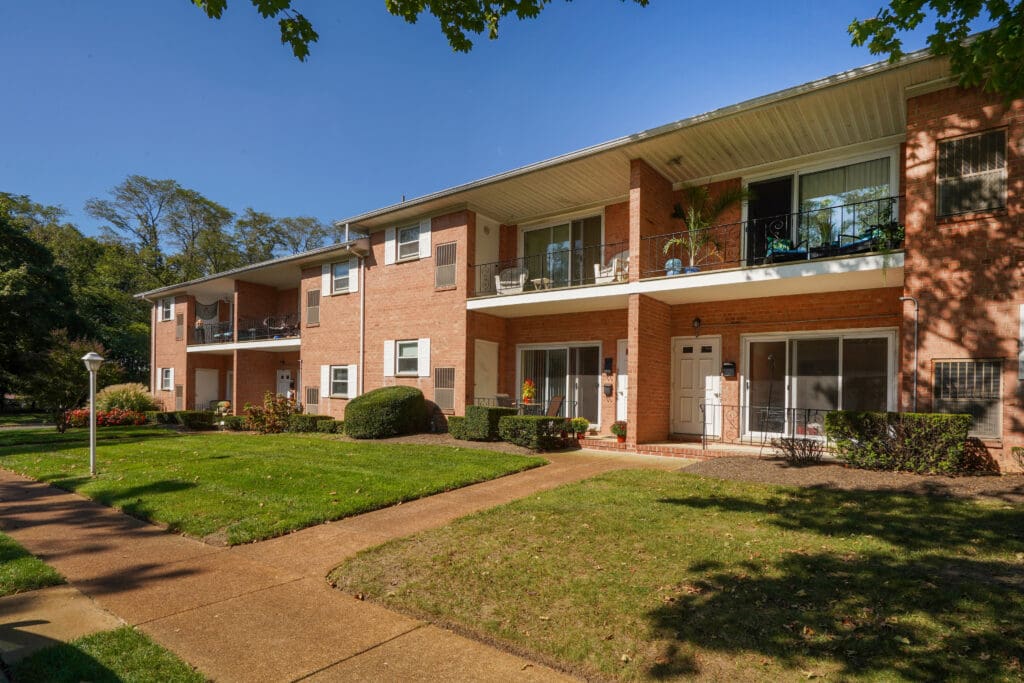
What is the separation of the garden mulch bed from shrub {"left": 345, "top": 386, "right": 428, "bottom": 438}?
816cm

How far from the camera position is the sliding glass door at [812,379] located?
10969mm

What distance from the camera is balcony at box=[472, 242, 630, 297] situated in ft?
45.0

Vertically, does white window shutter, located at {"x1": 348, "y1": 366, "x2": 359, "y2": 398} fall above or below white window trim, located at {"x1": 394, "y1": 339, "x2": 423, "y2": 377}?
below

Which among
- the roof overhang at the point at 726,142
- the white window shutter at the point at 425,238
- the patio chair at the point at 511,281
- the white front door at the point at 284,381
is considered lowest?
the white front door at the point at 284,381

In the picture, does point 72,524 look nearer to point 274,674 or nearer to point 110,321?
point 274,674

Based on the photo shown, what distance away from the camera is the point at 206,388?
1057 inches

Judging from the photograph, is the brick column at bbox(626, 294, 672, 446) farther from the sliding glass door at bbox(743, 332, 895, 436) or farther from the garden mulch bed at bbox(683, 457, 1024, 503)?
the garden mulch bed at bbox(683, 457, 1024, 503)

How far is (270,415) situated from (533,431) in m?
10.8

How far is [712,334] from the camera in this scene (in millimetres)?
12922

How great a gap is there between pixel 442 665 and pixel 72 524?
6.17 metres

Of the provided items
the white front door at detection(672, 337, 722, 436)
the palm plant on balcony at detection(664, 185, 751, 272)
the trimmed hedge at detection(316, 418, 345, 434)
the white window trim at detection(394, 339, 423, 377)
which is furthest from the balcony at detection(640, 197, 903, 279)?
the trimmed hedge at detection(316, 418, 345, 434)

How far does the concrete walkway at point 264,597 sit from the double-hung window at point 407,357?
8.95 m

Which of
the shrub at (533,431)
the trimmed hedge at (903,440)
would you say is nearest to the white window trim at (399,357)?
the shrub at (533,431)

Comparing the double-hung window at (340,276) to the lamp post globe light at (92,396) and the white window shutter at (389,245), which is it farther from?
the lamp post globe light at (92,396)
